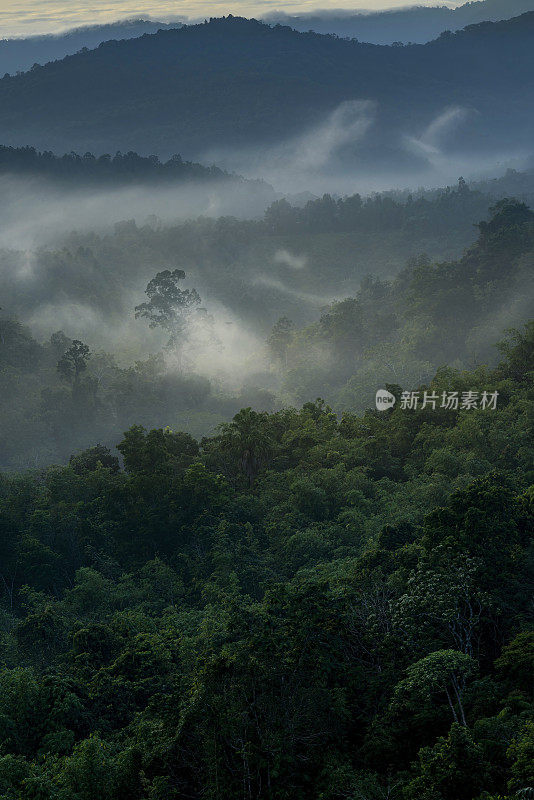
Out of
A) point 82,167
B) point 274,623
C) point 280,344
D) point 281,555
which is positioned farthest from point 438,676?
point 82,167

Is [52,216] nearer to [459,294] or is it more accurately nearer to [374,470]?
[459,294]

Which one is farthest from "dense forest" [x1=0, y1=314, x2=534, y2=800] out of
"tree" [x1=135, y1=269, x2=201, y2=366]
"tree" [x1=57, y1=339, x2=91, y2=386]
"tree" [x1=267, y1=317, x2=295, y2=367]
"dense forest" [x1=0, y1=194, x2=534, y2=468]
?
"tree" [x1=267, y1=317, x2=295, y2=367]

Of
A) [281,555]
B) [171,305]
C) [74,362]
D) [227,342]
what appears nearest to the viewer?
[281,555]

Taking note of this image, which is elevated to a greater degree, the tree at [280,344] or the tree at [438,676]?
the tree at [280,344]

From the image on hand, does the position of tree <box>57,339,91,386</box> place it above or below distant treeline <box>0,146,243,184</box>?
below

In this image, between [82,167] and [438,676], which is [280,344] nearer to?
[438,676]

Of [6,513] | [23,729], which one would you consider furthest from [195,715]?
[6,513]

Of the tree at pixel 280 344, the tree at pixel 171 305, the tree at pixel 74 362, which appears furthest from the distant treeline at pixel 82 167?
the tree at pixel 74 362

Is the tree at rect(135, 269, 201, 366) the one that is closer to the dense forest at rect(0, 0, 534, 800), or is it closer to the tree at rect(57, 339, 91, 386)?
the dense forest at rect(0, 0, 534, 800)

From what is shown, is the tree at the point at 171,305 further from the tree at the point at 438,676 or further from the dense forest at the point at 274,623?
the tree at the point at 438,676
